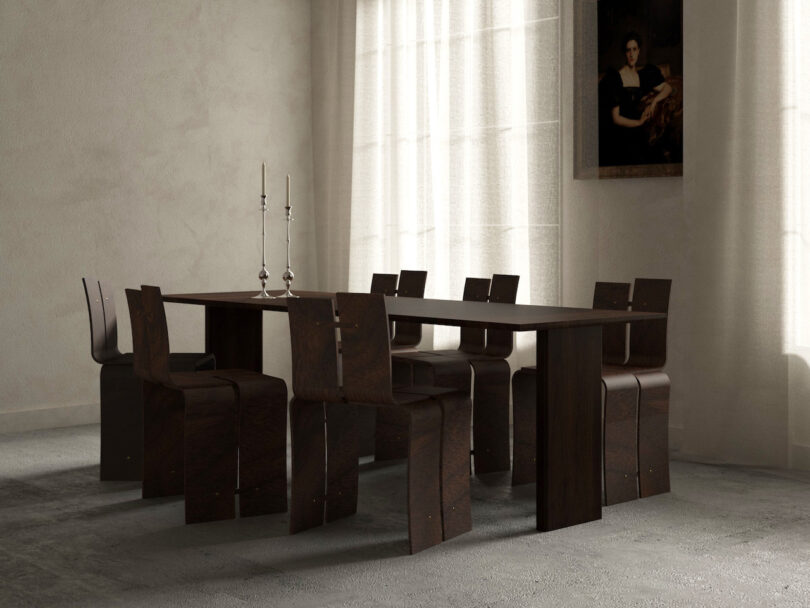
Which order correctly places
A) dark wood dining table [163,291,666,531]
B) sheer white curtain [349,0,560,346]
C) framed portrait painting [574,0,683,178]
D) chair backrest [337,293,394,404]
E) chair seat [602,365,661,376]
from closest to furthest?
chair backrest [337,293,394,404]
dark wood dining table [163,291,666,531]
chair seat [602,365,661,376]
framed portrait painting [574,0,683,178]
sheer white curtain [349,0,560,346]

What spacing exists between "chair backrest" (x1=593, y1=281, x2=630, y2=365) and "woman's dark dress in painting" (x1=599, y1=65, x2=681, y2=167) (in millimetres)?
1072

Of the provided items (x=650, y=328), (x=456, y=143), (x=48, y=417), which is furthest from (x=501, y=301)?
(x=48, y=417)

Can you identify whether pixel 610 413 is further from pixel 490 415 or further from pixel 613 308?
pixel 490 415

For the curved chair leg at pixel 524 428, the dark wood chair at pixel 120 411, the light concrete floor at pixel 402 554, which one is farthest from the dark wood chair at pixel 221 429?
the curved chair leg at pixel 524 428

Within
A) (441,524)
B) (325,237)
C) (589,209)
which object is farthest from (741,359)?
(325,237)

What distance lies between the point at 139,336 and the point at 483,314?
4.38ft

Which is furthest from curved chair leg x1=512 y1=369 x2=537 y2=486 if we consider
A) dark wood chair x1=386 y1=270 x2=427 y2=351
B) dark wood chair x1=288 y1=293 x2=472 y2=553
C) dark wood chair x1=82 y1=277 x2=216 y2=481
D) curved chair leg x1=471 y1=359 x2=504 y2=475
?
dark wood chair x1=82 y1=277 x2=216 y2=481

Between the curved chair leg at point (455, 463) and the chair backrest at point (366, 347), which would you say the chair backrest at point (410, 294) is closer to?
the curved chair leg at point (455, 463)

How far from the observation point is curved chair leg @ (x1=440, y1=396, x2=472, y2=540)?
12.3 feet

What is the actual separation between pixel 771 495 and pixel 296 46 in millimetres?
4568

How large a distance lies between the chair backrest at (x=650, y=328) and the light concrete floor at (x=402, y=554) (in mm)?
576

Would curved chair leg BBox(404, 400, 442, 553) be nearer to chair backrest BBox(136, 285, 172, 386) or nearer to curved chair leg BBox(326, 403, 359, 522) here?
curved chair leg BBox(326, 403, 359, 522)

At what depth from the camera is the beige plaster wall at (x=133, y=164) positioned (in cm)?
619

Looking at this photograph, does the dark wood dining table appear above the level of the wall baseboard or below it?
above
